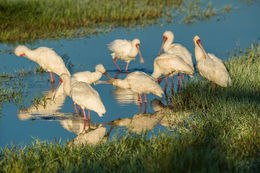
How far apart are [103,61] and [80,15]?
574 cm

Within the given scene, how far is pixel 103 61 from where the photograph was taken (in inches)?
521

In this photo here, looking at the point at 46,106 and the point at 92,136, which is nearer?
the point at 92,136

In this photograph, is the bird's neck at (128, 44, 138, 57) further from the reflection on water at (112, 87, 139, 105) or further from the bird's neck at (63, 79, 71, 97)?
the bird's neck at (63, 79, 71, 97)

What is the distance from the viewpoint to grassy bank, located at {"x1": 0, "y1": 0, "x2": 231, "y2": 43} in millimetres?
16625

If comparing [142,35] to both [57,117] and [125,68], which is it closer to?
[125,68]

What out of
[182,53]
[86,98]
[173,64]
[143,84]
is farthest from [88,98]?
[182,53]

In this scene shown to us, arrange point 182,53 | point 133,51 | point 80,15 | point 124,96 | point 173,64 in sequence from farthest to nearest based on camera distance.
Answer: point 80,15, point 133,51, point 182,53, point 124,96, point 173,64

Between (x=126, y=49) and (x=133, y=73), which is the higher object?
(x=126, y=49)

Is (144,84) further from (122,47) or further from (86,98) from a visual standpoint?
(122,47)

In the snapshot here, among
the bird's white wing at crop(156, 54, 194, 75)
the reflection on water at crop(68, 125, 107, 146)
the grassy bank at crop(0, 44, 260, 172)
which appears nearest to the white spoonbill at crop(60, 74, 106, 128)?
the reflection on water at crop(68, 125, 107, 146)

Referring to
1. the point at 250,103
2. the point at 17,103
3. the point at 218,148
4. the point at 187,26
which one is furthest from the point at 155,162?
the point at 187,26

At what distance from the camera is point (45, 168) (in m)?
5.36

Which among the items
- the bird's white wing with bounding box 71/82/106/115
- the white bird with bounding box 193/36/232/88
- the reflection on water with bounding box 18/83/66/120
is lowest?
the reflection on water with bounding box 18/83/66/120

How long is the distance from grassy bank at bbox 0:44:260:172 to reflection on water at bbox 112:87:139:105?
224cm
